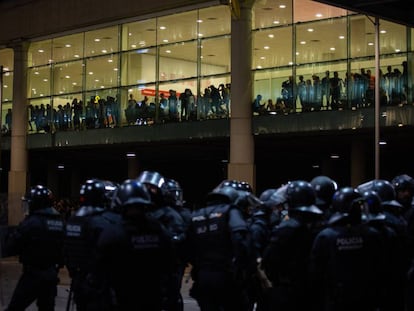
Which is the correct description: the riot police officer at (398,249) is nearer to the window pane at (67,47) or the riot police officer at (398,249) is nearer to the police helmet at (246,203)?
the police helmet at (246,203)

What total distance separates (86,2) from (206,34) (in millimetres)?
6670

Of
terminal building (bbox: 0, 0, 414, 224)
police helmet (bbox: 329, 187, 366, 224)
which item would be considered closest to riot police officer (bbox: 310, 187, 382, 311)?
police helmet (bbox: 329, 187, 366, 224)

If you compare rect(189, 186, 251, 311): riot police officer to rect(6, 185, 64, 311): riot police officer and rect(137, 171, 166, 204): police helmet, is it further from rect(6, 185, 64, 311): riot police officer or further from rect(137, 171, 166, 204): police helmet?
rect(6, 185, 64, 311): riot police officer

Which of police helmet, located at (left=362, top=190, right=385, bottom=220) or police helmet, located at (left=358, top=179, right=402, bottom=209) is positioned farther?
police helmet, located at (left=358, top=179, right=402, bottom=209)

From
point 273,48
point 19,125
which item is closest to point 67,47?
point 19,125

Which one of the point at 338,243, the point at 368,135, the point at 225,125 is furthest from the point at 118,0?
the point at 338,243

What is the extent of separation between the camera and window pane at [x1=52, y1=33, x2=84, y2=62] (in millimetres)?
38875

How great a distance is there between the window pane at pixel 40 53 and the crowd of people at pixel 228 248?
30.8m

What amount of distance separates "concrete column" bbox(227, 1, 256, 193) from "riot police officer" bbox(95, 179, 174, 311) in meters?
22.6

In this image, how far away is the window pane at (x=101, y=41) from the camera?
3709cm

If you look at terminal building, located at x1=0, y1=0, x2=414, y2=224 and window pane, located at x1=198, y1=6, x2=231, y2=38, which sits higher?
window pane, located at x1=198, y1=6, x2=231, y2=38

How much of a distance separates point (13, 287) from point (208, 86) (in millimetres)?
16715

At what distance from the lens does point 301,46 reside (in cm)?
3025

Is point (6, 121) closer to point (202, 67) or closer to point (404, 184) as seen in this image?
point (202, 67)
